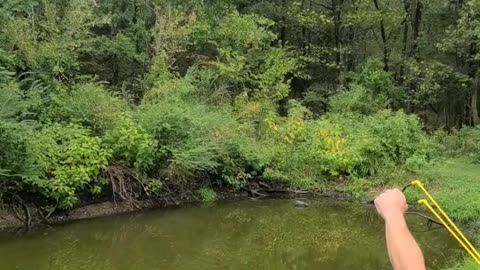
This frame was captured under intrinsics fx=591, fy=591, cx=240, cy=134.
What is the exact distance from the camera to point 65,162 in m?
11.3

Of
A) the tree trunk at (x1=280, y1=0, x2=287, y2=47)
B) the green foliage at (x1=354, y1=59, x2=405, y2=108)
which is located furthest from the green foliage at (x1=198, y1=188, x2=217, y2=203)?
the tree trunk at (x1=280, y1=0, x2=287, y2=47)

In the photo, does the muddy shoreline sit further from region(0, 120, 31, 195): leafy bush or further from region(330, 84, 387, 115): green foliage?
region(330, 84, 387, 115): green foliage

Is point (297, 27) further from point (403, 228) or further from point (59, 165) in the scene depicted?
point (403, 228)

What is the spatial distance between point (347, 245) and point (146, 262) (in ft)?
11.6

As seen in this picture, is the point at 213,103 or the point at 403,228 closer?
the point at 403,228

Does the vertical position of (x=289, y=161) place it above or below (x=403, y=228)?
below

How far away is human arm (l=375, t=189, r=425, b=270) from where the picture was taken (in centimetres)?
152

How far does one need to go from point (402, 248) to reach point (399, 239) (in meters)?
0.03

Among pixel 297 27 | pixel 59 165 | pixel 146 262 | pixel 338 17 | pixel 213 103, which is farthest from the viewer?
pixel 297 27

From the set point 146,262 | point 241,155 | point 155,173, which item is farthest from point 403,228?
point 241,155

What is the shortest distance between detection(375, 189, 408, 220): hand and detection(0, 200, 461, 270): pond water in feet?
24.0

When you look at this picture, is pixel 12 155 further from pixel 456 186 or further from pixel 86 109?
pixel 456 186

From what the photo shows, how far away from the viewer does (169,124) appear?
1296 cm

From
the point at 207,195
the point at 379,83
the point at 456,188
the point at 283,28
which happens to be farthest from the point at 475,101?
the point at 207,195
